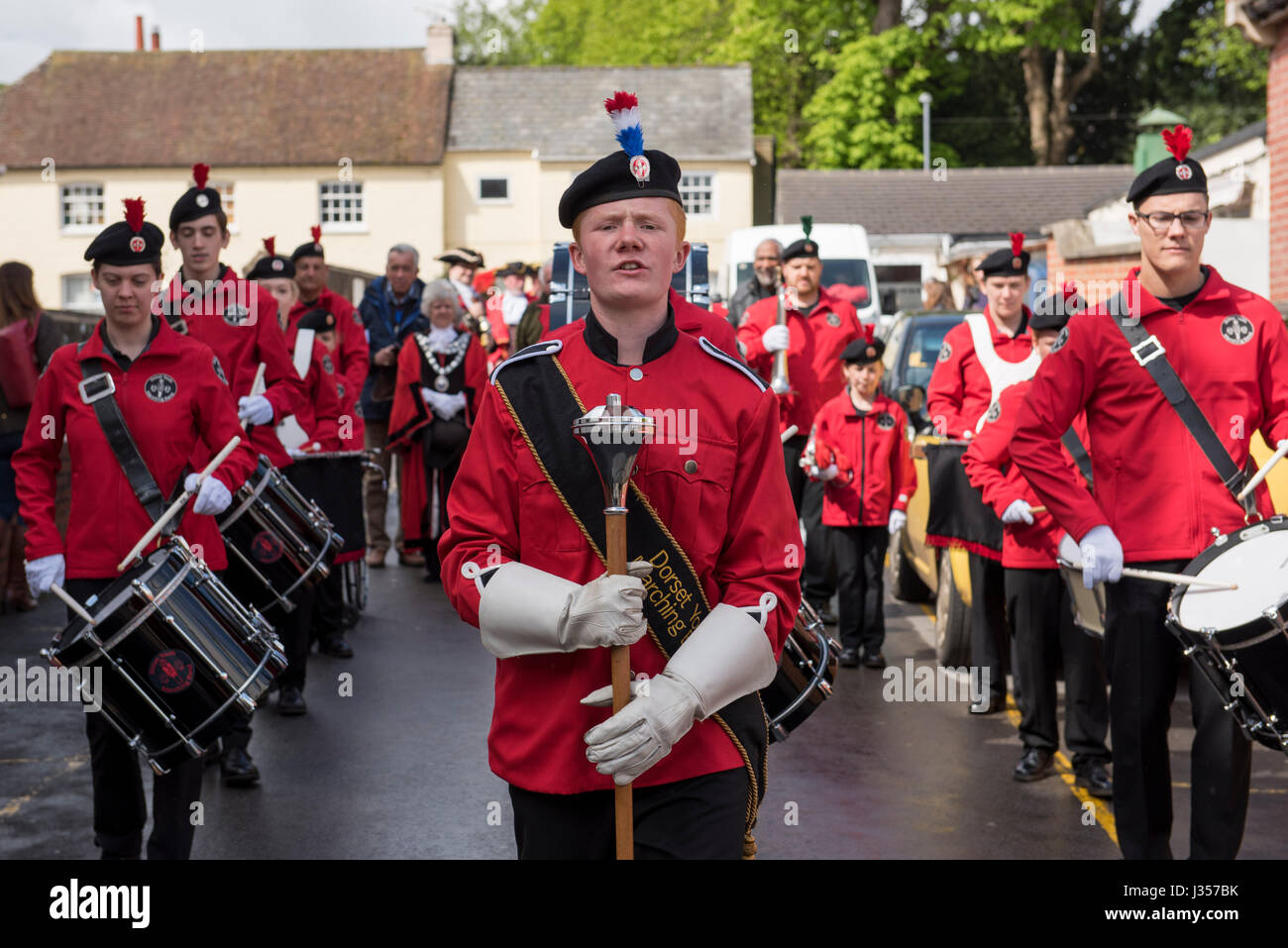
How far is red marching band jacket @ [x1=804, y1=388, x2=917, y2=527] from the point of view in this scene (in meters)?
9.65

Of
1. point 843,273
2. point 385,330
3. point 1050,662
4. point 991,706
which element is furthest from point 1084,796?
point 843,273

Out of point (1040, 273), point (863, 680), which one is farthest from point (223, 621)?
point (1040, 273)

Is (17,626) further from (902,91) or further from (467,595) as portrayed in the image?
(902,91)

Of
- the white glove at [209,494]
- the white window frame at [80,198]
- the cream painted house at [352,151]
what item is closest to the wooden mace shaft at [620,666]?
the white glove at [209,494]

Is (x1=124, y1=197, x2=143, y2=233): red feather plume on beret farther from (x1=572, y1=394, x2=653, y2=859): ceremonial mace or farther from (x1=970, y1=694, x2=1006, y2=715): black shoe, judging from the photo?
(x1=970, y1=694, x2=1006, y2=715): black shoe

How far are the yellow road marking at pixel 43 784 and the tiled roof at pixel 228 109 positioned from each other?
133 feet

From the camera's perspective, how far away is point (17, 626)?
1079 cm

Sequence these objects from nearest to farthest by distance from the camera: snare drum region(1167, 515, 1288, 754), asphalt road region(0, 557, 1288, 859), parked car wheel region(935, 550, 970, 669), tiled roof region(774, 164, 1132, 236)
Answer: snare drum region(1167, 515, 1288, 754) → asphalt road region(0, 557, 1288, 859) → parked car wheel region(935, 550, 970, 669) → tiled roof region(774, 164, 1132, 236)

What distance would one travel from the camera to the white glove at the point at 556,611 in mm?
3025

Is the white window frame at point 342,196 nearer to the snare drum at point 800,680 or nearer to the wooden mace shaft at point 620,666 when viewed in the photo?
the snare drum at point 800,680

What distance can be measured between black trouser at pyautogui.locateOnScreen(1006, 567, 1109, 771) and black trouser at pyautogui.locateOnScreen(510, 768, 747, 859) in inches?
162

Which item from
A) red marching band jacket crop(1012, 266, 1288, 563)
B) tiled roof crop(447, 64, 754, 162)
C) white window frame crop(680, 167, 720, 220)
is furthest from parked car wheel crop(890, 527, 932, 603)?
white window frame crop(680, 167, 720, 220)

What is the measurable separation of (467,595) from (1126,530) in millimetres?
2721
